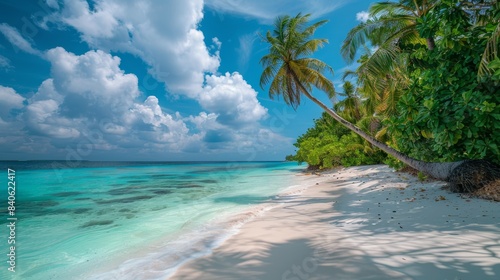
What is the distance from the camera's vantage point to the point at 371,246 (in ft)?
11.7

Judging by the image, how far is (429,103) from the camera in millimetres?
5883

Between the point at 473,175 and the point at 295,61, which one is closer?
the point at 473,175

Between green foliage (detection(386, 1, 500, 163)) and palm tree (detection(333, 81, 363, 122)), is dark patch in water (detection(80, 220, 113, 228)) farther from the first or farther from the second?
palm tree (detection(333, 81, 363, 122))

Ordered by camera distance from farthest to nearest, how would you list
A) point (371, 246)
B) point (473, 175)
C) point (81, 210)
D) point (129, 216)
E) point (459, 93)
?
point (81, 210)
point (129, 216)
point (473, 175)
point (459, 93)
point (371, 246)

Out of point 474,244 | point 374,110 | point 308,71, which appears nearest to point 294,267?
point 474,244

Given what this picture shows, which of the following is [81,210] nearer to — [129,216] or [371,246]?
[129,216]

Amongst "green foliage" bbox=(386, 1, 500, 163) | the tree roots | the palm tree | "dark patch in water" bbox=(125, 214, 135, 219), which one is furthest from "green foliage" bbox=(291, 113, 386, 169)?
"dark patch in water" bbox=(125, 214, 135, 219)

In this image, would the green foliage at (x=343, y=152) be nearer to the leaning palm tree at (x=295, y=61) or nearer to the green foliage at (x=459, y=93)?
the leaning palm tree at (x=295, y=61)

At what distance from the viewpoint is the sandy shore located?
284 cm

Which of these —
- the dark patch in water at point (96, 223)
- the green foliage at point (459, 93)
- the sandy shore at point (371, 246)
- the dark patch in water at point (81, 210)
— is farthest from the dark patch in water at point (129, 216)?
the green foliage at point (459, 93)

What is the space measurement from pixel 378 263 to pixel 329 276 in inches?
26.9

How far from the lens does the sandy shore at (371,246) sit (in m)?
2.84

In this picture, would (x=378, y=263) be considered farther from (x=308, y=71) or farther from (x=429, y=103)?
(x=308, y=71)

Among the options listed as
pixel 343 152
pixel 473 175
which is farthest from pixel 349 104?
pixel 473 175
